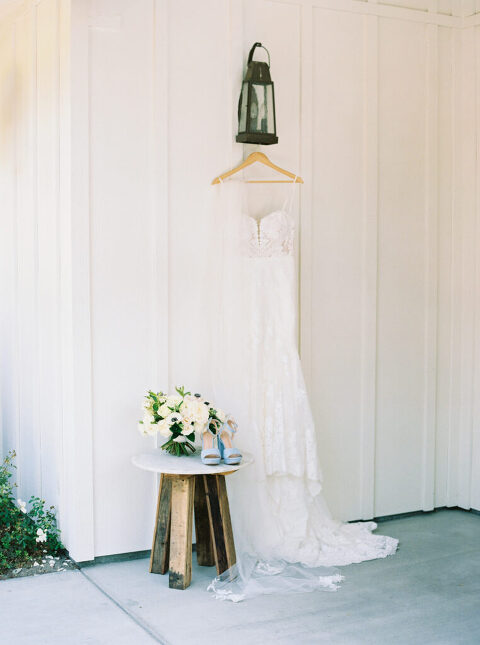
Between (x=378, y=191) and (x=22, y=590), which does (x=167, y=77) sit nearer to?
(x=378, y=191)

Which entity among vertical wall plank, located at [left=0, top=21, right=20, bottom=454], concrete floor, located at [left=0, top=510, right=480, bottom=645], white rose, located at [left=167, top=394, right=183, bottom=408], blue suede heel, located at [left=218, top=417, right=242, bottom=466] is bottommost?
concrete floor, located at [left=0, top=510, right=480, bottom=645]

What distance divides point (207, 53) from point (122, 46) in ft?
1.50

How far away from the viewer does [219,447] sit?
3904mm

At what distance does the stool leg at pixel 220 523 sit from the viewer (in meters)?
3.89

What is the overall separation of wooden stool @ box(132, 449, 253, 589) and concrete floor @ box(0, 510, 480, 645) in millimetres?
100

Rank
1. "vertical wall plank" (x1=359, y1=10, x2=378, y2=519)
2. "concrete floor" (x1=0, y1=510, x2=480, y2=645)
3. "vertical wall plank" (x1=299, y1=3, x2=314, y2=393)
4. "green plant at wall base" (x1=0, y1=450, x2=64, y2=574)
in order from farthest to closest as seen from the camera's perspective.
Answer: "vertical wall plank" (x1=359, y1=10, x2=378, y2=519) → "vertical wall plank" (x1=299, y1=3, x2=314, y2=393) → "green plant at wall base" (x1=0, y1=450, x2=64, y2=574) → "concrete floor" (x1=0, y1=510, x2=480, y2=645)

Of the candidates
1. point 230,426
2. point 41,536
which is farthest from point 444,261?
point 41,536

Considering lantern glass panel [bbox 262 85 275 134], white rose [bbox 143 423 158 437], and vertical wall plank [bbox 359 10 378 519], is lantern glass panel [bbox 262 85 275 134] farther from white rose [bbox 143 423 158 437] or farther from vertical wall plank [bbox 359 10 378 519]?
white rose [bbox 143 423 158 437]

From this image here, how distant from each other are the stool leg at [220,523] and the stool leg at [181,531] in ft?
0.41

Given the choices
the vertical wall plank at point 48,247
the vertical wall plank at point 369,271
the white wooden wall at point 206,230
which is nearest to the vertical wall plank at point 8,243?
the white wooden wall at point 206,230

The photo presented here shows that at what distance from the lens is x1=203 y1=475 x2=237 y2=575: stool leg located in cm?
389

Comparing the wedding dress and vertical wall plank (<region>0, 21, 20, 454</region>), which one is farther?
vertical wall plank (<region>0, 21, 20, 454</region>)

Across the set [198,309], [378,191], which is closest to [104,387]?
[198,309]

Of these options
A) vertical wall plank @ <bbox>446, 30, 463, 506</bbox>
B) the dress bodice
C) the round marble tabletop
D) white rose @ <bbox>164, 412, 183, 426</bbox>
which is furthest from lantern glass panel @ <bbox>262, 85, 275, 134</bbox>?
the round marble tabletop
